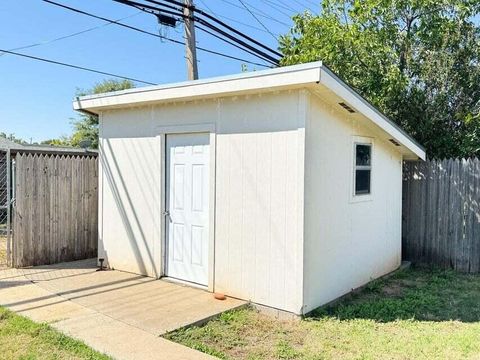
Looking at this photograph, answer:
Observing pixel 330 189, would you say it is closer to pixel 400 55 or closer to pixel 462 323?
pixel 462 323

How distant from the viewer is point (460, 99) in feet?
30.6

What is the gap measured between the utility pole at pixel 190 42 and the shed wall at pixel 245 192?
155 inches

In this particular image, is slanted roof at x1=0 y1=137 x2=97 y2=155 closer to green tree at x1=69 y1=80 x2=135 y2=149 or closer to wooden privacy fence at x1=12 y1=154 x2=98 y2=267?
wooden privacy fence at x1=12 y1=154 x2=98 y2=267

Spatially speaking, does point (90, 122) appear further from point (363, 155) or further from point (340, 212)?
point (340, 212)

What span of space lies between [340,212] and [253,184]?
1.40m

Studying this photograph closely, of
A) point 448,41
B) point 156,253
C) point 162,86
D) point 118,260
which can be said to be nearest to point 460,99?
point 448,41

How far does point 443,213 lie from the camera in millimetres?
8156

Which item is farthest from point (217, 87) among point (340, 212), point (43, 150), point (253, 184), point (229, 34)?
point (43, 150)

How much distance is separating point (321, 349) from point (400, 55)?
7787mm

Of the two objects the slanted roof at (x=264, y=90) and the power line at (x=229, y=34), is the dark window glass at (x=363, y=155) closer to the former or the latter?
the slanted roof at (x=264, y=90)

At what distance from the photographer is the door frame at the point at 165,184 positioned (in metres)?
5.79

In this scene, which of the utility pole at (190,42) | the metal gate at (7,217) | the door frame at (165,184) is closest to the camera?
the door frame at (165,184)

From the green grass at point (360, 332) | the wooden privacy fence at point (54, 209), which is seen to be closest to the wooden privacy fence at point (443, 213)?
the green grass at point (360, 332)

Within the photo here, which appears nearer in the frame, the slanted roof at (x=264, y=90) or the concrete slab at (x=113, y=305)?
the concrete slab at (x=113, y=305)
